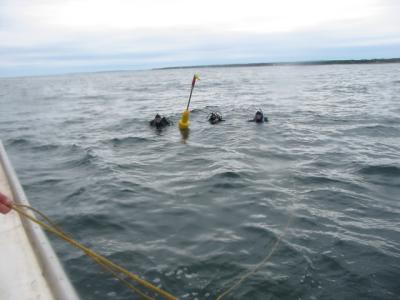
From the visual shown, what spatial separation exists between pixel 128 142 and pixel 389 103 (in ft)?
63.6

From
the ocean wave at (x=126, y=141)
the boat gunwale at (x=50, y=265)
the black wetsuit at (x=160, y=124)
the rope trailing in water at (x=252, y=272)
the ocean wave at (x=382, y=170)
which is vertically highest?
the boat gunwale at (x=50, y=265)

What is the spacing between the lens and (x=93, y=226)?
672cm

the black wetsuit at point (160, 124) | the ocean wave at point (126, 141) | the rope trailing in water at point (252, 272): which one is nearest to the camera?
the rope trailing in water at point (252, 272)

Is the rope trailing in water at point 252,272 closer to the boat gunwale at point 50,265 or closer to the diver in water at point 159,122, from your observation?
the boat gunwale at point 50,265

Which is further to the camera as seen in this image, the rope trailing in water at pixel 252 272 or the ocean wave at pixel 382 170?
the ocean wave at pixel 382 170

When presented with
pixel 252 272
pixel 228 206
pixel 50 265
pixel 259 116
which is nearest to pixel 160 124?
pixel 259 116

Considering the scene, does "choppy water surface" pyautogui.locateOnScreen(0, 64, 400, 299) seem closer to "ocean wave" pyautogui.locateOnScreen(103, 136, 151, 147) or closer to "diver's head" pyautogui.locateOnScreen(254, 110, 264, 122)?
"ocean wave" pyautogui.locateOnScreen(103, 136, 151, 147)

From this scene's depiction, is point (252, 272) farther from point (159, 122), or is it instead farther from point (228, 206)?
point (159, 122)

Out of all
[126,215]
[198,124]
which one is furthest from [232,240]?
[198,124]

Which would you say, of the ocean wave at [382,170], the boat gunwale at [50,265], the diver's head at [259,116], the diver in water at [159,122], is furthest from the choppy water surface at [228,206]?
the diver's head at [259,116]

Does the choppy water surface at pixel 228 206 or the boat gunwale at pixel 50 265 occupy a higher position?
the boat gunwale at pixel 50 265

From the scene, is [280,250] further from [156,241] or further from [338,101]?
[338,101]

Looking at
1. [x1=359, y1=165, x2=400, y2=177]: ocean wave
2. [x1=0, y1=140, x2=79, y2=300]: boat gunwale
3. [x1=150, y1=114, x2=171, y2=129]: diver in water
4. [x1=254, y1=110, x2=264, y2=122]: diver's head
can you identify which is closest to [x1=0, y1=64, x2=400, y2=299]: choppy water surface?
[x1=359, y1=165, x2=400, y2=177]: ocean wave

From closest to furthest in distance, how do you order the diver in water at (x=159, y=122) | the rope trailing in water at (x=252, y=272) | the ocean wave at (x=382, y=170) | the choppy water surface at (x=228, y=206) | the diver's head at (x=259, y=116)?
1. the rope trailing in water at (x=252, y=272)
2. the choppy water surface at (x=228, y=206)
3. the ocean wave at (x=382, y=170)
4. the diver in water at (x=159, y=122)
5. the diver's head at (x=259, y=116)
